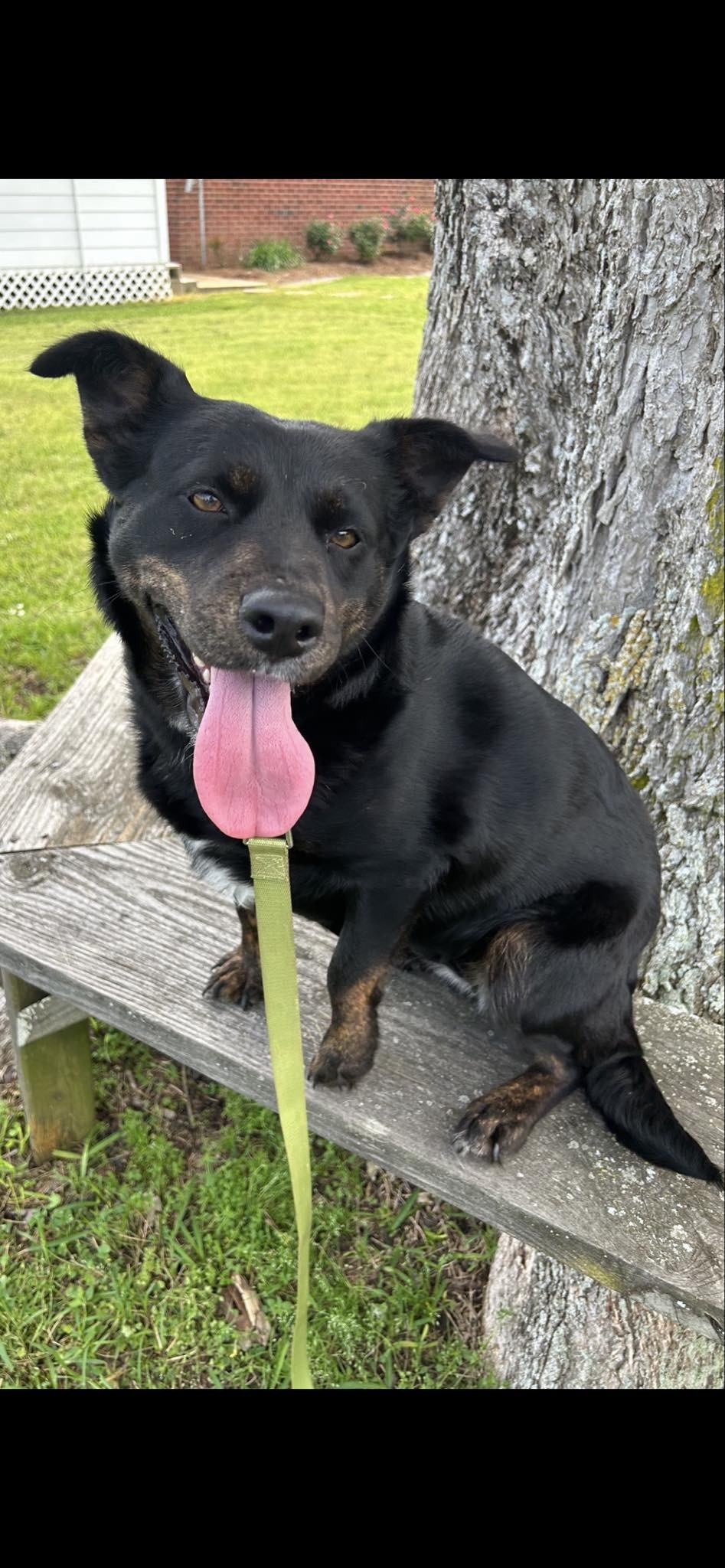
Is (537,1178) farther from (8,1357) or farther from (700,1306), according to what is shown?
(8,1357)

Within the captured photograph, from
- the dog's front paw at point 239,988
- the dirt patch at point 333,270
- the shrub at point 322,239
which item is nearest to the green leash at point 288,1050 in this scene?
the dog's front paw at point 239,988

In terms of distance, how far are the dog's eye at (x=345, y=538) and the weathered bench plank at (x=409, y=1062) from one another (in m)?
1.04

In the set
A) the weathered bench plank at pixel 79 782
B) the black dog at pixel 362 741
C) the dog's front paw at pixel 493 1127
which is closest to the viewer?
the black dog at pixel 362 741

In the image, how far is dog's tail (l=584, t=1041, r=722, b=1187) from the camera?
190 cm

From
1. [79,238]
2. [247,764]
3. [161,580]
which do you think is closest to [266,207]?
[79,238]

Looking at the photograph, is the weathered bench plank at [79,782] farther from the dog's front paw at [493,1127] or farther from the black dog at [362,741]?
the dog's front paw at [493,1127]

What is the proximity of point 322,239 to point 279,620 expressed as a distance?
10.2 ft

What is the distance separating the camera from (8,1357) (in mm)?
2340

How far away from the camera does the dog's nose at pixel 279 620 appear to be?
59.6 inches

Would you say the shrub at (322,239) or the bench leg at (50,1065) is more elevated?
the shrub at (322,239)

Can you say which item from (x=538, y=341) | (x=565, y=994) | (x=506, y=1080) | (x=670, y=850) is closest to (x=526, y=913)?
(x=565, y=994)

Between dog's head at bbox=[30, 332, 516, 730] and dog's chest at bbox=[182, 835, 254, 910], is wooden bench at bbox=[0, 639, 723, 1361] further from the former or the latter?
dog's head at bbox=[30, 332, 516, 730]

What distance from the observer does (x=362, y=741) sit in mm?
1941

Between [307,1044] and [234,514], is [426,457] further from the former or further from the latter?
[307,1044]
